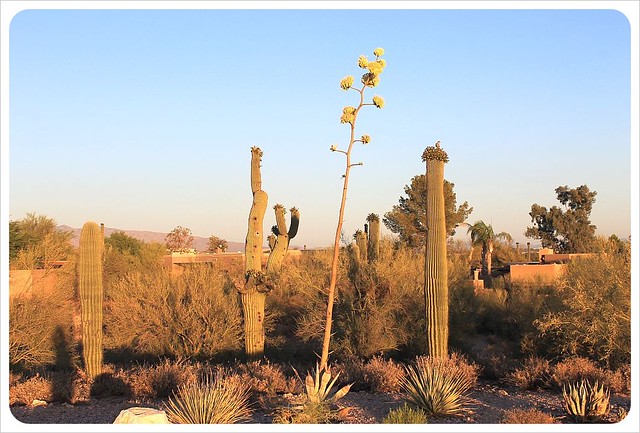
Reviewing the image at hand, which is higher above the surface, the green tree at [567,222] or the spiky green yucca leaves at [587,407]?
the green tree at [567,222]

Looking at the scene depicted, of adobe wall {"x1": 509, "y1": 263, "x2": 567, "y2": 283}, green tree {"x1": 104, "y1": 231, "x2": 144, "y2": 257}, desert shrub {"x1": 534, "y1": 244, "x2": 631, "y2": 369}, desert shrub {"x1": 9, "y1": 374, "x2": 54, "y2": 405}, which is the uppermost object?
green tree {"x1": 104, "y1": 231, "x2": 144, "y2": 257}

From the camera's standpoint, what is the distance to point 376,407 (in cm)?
1062

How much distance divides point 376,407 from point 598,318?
8.47m

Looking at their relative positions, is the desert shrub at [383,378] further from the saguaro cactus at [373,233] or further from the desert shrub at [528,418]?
the saguaro cactus at [373,233]

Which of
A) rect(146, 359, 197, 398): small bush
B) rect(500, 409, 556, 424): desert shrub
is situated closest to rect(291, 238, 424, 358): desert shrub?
rect(146, 359, 197, 398): small bush

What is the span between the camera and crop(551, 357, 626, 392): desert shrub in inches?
468

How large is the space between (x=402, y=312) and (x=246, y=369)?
29.9 feet

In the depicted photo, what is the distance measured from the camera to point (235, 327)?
72.4 ft

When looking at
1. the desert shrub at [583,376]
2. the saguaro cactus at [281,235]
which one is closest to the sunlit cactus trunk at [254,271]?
the saguaro cactus at [281,235]

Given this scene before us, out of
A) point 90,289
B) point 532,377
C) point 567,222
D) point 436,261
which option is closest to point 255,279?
point 90,289

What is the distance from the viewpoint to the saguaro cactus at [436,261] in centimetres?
1423

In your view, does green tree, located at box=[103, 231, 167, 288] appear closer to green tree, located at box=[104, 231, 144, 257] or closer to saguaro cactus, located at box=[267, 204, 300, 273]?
green tree, located at box=[104, 231, 144, 257]

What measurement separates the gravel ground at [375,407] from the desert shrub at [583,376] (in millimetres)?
276

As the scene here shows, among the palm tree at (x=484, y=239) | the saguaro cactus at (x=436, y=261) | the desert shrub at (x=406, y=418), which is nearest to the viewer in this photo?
the desert shrub at (x=406, y=418)
